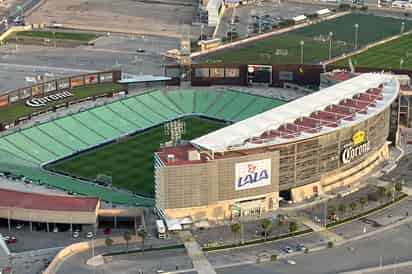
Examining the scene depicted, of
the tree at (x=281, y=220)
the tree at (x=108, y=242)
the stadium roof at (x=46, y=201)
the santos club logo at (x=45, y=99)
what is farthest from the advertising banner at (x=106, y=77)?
the tree at (x=108, y=242)

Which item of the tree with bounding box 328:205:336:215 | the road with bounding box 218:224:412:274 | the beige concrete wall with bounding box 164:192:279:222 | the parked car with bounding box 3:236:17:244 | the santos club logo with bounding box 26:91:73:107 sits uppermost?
the santos club logo with bounding box 26:91:73:107

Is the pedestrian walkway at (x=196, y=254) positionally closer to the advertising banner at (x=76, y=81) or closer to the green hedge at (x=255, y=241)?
the green hedge at (x=255, y=241)

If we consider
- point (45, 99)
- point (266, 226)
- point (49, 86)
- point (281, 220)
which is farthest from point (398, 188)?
point (49, 86)

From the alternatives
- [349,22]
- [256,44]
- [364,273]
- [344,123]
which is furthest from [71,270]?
[349,22]

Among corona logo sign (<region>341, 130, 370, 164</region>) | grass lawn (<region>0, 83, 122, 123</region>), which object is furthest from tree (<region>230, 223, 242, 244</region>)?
grass lawn (<region>0, 83, 122, 123</region>)

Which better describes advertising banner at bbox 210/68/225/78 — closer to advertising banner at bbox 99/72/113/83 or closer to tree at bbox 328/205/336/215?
advertising banner at bbox 99/72/113/83
